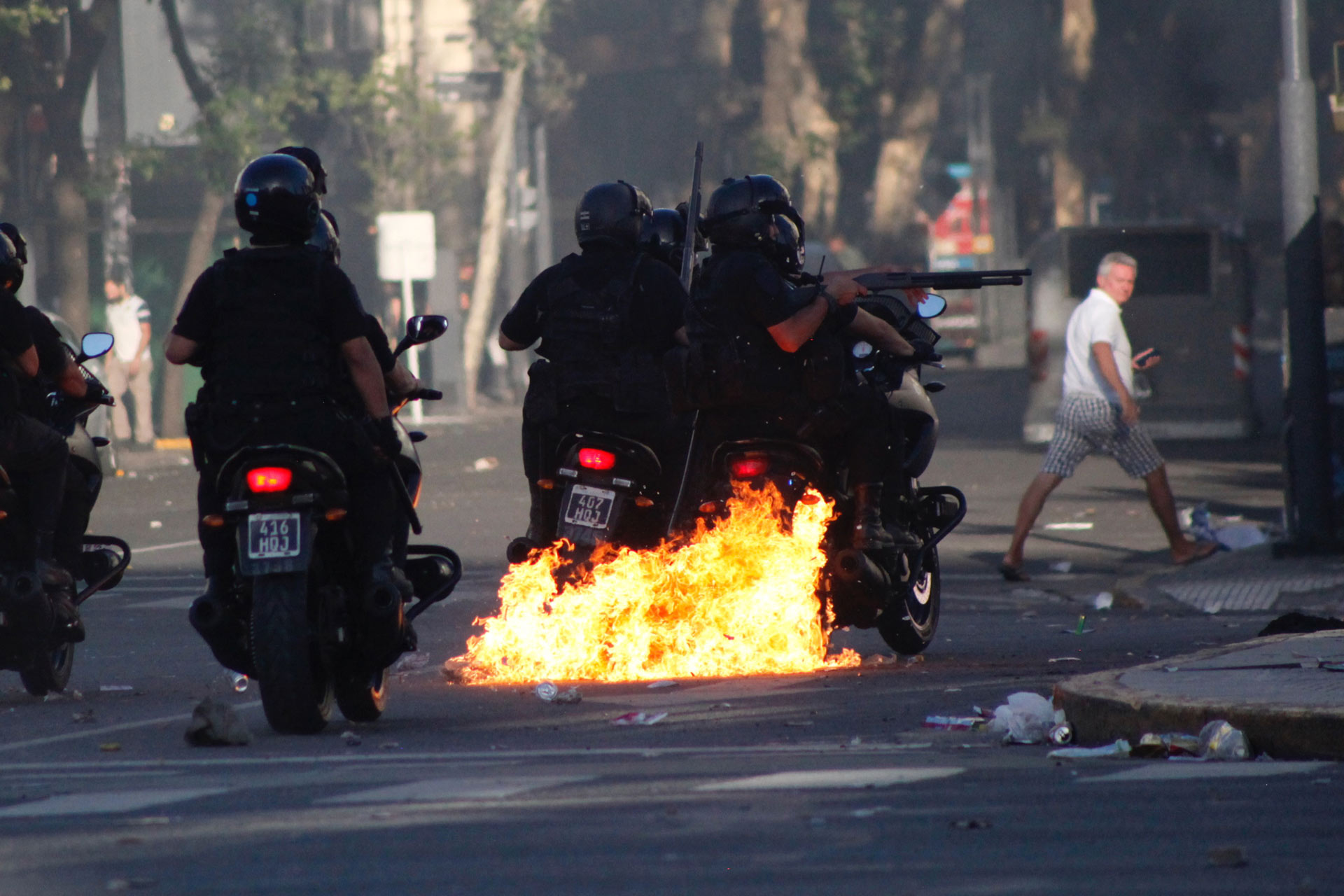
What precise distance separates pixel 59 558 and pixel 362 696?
6.71 feet

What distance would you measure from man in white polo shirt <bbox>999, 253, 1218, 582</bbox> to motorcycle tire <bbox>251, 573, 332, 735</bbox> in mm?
6906

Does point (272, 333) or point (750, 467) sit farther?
point (750, 467)

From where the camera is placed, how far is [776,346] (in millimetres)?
Answer: 8422

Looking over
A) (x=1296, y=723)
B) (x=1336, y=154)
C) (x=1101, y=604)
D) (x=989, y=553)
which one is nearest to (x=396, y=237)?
(x=989, y=553)

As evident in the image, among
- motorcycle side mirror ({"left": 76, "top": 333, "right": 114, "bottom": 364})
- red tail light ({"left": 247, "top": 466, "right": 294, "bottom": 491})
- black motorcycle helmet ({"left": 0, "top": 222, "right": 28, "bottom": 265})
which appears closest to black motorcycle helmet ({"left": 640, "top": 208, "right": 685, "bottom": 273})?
motorcycle side mirror ({"left": 76, "top": 333, "right": 114, "bottom": 364})

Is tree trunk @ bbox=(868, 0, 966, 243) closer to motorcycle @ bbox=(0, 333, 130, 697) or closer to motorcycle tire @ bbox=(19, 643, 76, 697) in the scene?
motorcycle @ bbox=(0, 333, 130, 697)

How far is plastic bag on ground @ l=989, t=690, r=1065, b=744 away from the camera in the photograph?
21.7 feet

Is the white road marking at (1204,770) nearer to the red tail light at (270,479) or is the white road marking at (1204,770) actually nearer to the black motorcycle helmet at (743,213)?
the red tail light at (270,479)

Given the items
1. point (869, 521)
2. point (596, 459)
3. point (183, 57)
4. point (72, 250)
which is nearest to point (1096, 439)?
point (869, 521)

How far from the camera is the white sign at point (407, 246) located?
119 ft

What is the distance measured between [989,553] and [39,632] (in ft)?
24.8

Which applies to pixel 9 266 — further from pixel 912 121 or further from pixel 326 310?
pixel 912 121

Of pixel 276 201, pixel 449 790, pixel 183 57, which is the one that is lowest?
pixel 449 790

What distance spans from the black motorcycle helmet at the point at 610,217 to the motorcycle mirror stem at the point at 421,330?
1.46m
